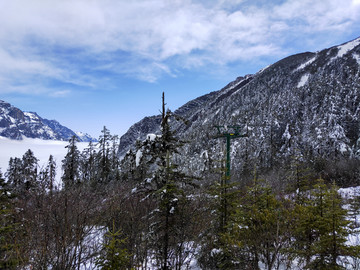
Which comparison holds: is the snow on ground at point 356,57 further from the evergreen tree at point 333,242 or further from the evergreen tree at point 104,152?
the evergreen tree at point 333,242

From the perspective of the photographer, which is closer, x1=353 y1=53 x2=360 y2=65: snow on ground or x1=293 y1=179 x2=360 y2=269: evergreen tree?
x1=293 y1=179 x2=360 y2=269: evergreen tree

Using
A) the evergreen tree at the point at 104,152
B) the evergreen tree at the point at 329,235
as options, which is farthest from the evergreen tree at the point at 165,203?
the evergreen tree at the point at 104,152

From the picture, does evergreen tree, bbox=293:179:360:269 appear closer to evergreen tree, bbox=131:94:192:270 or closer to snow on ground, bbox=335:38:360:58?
evergreen tree, bbox=131:94:192:270

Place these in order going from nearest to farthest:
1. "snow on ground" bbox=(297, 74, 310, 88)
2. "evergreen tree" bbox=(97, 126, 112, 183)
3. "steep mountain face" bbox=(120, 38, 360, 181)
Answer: "evergreen tree" bbox=(97, 126, 112, 183)
"steep mountain face" bbox=(120, 38, 360, 181)
"snow on ground" bbox=(297, 74, 310, 88)

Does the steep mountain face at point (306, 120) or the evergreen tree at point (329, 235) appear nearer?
the evergreen tree at point (329, 235)

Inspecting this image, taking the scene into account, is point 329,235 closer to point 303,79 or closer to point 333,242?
point 333,242

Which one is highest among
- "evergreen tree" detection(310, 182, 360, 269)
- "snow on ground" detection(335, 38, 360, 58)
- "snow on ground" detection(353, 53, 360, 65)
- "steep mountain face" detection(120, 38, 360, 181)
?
"snow on ground" detection(335, 38, 360, 58)

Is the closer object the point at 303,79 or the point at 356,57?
the point at 356,57

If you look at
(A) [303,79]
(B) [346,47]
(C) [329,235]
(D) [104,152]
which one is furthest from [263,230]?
(B) [346,47]

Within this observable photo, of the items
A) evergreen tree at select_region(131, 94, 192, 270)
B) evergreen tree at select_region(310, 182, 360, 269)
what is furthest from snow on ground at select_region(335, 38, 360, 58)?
evergreen tree at select_region(131, 94, 192, 270)

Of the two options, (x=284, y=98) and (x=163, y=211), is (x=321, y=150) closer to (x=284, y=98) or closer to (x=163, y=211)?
(x=284, y=98)

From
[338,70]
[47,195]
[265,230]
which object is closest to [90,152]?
[47,195]

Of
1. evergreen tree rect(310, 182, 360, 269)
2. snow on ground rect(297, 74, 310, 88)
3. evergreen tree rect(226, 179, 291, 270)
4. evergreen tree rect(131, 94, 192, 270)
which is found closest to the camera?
evergreen tree rect(310, 182, 360, 269)

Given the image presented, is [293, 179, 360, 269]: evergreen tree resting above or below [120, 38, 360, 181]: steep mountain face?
below
